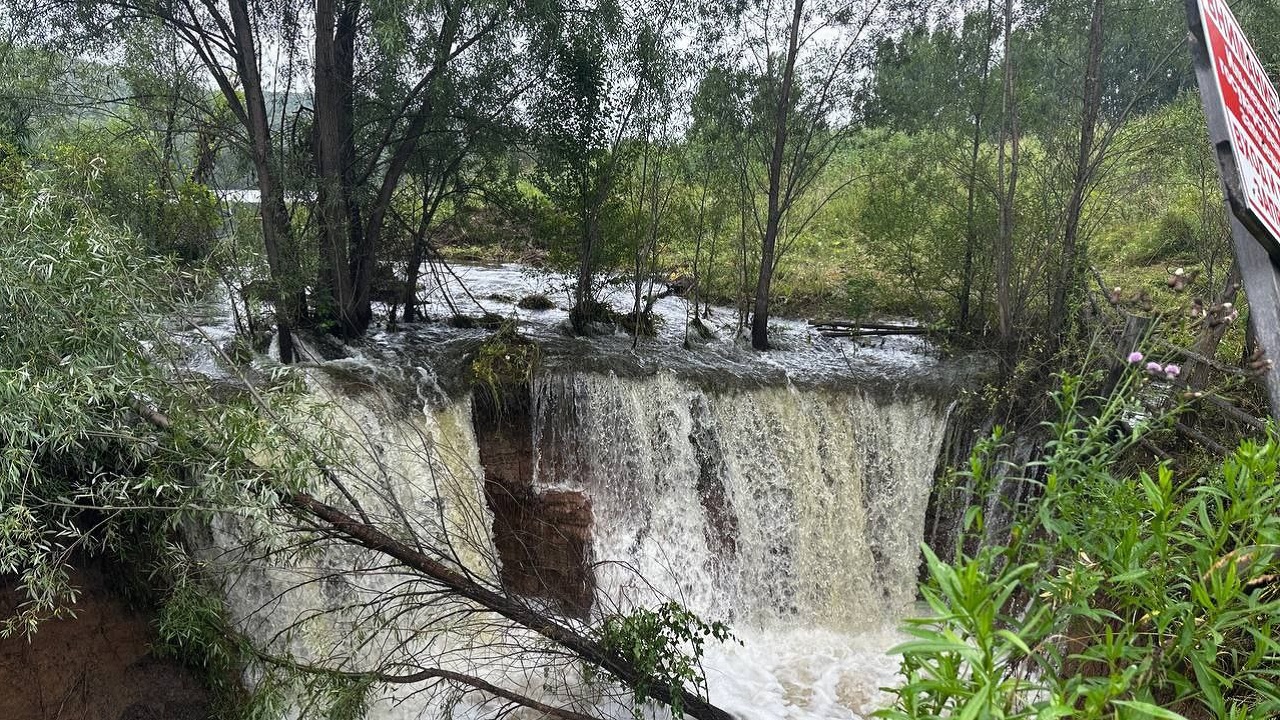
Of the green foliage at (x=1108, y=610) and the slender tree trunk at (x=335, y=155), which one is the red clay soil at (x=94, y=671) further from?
the green foliage at (x=1108, y=610)

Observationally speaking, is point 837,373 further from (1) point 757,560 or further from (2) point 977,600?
(2) point 977,600

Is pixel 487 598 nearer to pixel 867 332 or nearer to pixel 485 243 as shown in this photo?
pixel 485 243

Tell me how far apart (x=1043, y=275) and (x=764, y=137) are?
151 inches

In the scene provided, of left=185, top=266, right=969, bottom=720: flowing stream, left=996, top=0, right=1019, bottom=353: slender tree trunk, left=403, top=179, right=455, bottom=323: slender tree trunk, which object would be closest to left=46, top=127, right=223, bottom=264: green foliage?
left=185, top=266, right=969, bottom=720: flowing stream

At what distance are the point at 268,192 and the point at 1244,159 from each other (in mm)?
8084

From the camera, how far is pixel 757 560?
8070 millimetres

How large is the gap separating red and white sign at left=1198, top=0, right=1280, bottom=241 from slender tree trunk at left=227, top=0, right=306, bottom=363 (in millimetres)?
7626

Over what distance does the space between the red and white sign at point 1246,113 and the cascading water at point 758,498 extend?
6288 millimetres

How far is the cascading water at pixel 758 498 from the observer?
7852 mm

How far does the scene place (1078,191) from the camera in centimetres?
816

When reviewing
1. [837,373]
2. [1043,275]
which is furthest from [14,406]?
[1043,275]

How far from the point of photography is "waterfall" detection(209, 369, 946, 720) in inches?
289

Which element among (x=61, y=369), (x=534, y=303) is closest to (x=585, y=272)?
(x=534, y=303)

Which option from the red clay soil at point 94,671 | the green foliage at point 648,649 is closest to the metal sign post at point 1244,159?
the green foliage at point 648,649
